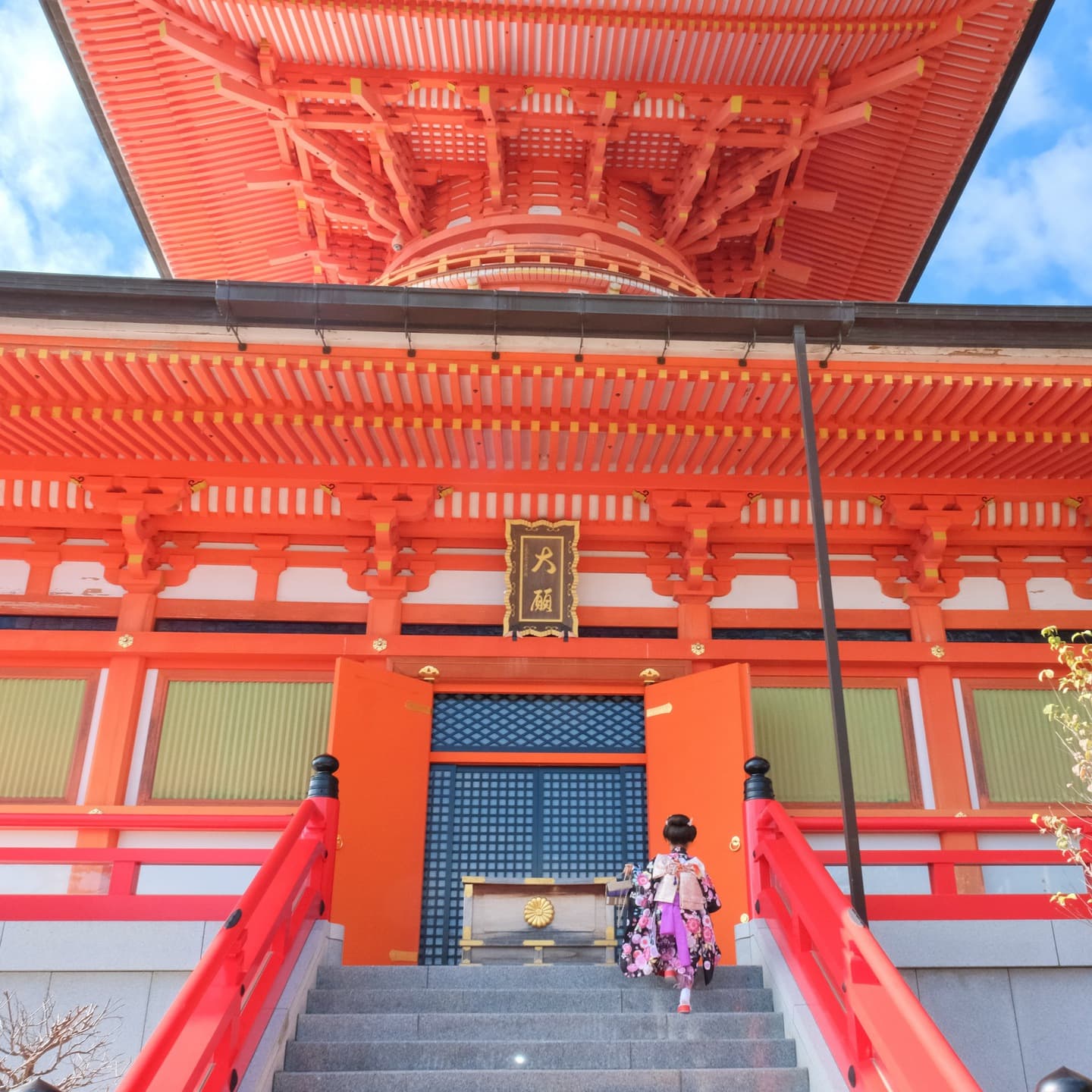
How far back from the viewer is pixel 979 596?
9055mm

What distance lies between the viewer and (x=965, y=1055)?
5762 millimetres

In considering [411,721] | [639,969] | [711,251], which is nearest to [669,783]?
[411,721]

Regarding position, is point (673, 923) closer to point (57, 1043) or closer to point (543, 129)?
point (57, 1043)

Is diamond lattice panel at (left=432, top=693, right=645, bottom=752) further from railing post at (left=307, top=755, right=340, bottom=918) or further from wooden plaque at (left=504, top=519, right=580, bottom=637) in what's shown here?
railing post at (left=307, top=755, right=340, bottom=918)

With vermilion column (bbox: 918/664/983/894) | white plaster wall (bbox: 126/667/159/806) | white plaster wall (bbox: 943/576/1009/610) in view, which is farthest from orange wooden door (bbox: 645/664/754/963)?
white plaster wall (bbox: 126/667/159/806)

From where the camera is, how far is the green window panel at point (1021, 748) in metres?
8.38

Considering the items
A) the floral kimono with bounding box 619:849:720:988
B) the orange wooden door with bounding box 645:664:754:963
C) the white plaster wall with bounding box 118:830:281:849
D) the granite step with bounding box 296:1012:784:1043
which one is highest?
the orange wooden door with bounding box 645:664:754:963

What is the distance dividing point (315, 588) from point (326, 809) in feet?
10.2

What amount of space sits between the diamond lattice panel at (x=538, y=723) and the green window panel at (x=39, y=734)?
9.54 ft

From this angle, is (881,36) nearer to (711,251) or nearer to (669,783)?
(711,251)

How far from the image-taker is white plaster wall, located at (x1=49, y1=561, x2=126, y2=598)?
864 centimetres

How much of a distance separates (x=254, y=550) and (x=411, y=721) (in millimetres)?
2118

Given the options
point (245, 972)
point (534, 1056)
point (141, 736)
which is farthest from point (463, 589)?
point (245, 972)

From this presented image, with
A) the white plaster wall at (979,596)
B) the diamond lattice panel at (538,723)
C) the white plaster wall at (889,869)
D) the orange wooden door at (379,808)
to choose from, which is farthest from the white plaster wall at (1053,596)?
the orange wooden door at (379,808)
